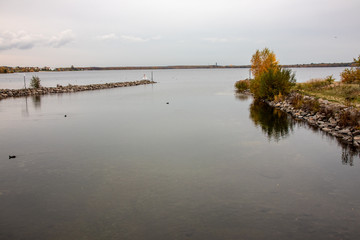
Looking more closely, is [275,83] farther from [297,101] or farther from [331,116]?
[331,116]

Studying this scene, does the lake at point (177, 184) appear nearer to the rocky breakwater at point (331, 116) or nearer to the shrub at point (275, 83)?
the rocky breakwater at point (331, 116)

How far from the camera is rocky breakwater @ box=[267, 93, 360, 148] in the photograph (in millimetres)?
16141

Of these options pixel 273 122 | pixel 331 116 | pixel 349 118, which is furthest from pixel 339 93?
pixel 349 118

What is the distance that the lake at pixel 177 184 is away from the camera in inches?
299

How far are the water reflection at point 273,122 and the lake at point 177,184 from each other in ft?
0.91

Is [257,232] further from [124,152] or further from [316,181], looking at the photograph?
[124,152]

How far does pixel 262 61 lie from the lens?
49.0m

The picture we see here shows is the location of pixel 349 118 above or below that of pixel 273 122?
above

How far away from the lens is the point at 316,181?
1052 cm

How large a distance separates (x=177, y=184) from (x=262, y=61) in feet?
140

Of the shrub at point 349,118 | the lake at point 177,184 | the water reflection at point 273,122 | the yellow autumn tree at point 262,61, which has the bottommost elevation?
the lake at point 177,184

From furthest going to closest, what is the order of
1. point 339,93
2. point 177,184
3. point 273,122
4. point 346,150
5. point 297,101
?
point 339,93, point 297,101, point 273,122, point 346,150, point 177,184

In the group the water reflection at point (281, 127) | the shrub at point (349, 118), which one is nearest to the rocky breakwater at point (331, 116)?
the shrub at point (349, 118)

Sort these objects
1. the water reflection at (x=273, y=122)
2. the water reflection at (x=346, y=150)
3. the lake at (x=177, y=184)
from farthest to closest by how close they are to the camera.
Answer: the water reflection at (x=273, y=122)
the water reflection at (x=346, y=150)
the lake at (x=177, y=184)
